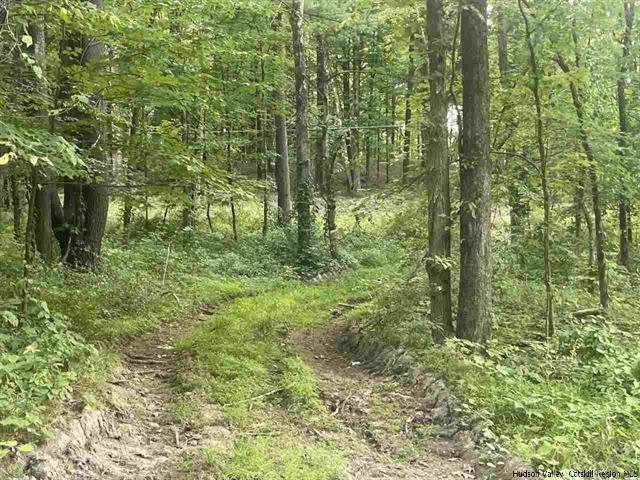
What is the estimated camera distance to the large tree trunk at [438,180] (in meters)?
7.74

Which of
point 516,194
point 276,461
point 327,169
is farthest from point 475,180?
point 327,169

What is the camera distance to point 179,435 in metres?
5.23

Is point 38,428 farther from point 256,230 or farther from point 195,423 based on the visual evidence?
point 256,230

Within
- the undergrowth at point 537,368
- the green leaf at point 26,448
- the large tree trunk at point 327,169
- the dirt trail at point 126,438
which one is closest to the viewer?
the green leaf at point 26,448

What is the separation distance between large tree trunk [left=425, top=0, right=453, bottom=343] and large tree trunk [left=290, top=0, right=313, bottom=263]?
8157 millimetres

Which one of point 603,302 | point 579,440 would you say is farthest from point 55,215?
point 603,302

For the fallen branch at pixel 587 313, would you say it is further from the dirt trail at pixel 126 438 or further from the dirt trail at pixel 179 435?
the dirt trail at pixel 126 438

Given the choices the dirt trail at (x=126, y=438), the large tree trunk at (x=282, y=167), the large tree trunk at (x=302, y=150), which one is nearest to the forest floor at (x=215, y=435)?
the dirt trail at (x=126, y=438)

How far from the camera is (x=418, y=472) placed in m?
4.80

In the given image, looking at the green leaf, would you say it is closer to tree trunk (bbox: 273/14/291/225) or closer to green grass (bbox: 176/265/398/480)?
green grass (bbox: 176/265/398/480)

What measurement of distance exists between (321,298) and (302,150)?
18.6 feet

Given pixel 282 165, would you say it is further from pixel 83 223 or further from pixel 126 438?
pixel 126 438

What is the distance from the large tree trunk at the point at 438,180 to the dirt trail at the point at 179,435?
1.51 meters

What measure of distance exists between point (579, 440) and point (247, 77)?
15.7m
